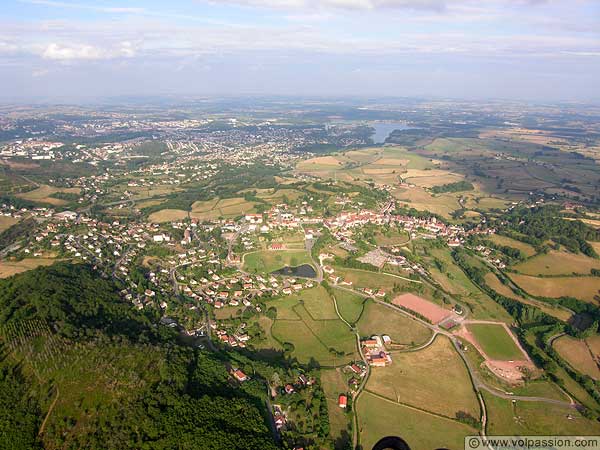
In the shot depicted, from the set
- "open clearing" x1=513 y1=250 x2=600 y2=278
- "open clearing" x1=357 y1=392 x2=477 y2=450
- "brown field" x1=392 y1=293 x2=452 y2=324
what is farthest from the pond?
"open clearing" x1=513 y1=250 x2=600 y2=278

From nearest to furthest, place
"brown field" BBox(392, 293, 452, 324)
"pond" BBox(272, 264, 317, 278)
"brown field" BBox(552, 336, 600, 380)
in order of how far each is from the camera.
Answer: "brown field" BBox(552, 336, 600, 380), "brown field" BBox(392, 293, 452, 324), "pond" BBox(272, 264, 317, 278)

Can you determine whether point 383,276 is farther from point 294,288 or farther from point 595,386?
point 595,386

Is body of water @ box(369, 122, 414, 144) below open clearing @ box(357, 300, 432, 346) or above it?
above

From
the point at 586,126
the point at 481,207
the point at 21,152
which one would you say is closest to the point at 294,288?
the point at 481,207

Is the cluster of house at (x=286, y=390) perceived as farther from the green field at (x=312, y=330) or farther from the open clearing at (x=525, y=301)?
the open clearing at (x=525, y=301)

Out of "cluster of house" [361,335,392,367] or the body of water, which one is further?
the body of water

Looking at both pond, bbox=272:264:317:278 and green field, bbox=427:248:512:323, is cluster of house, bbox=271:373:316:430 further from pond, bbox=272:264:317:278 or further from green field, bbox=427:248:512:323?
green field, bbox=427:248:512:323

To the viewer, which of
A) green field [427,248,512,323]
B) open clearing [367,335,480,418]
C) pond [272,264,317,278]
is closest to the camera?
open clearing [367,335,480,418]
